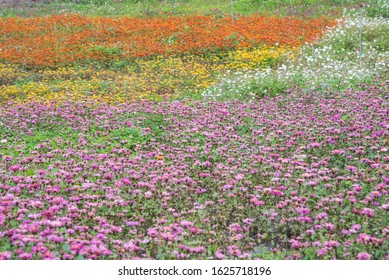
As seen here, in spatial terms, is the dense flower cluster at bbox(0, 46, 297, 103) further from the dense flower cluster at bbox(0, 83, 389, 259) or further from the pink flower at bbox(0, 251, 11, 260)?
the pink flower at bbox(0, 251, 11, 260)

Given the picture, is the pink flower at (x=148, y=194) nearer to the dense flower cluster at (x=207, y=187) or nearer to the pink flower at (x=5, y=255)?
the dense flower cluster at (x=207, y=187)

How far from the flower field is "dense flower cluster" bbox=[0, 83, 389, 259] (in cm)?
2

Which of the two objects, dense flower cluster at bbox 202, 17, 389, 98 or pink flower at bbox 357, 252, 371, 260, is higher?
pink flower at bbox 357, 252, 371, 260

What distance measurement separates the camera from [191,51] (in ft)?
47.0

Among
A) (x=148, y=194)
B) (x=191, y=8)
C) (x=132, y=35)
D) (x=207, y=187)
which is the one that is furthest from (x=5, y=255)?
(x=191, y=8)

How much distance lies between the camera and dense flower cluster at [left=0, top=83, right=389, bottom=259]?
Result: 13.7 ft

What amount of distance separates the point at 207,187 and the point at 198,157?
0.77m

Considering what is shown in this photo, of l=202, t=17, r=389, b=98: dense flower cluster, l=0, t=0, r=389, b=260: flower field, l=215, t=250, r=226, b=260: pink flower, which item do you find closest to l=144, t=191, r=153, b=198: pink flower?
l=0, t=0, r=389, b=260: flower field

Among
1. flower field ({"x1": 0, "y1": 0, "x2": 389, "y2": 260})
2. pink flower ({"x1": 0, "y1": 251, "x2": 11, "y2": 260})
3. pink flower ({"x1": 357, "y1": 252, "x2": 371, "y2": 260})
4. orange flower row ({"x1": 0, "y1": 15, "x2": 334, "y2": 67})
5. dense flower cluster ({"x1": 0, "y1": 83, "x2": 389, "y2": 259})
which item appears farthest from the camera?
orange flower row ({"x1": 0, "y1": 15, "x2": 334, "y2": 67})

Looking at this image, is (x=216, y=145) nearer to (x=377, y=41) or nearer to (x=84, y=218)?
(x=84, y=218)

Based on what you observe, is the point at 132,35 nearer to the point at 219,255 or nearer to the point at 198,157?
the point at 198,157

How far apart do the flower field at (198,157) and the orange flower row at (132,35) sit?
0.36 metres

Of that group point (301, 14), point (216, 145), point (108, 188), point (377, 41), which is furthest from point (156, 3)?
point (108, 188)

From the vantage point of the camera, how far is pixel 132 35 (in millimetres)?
16297
